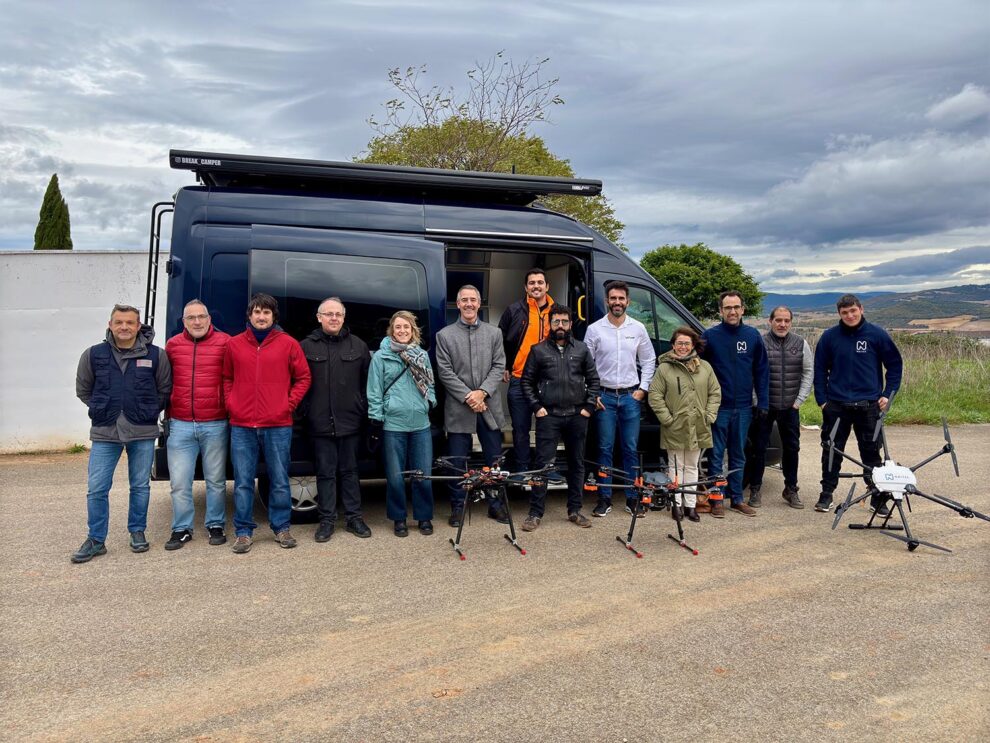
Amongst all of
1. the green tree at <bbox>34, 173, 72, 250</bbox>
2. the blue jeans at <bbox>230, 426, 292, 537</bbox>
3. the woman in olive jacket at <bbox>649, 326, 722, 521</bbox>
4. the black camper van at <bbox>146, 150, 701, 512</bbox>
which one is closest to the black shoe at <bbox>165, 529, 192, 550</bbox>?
the blue jeans at <bbox>230, 426, 292, 537</bbox>

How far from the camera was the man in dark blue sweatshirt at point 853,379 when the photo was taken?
6.33 m

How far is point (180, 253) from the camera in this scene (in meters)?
5.43

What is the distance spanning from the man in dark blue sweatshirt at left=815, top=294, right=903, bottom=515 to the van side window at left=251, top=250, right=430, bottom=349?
3.58 meters

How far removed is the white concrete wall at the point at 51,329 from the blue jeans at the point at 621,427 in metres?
6.20

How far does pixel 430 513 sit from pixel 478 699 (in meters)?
2.59

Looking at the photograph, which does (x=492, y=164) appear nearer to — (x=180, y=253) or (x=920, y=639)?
(x=180, y=253)

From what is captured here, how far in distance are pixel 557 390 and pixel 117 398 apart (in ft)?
10.3

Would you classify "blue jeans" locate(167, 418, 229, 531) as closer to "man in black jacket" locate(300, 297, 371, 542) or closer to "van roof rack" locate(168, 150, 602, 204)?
"man in black jacket" locate(300, 297, 371, 542)

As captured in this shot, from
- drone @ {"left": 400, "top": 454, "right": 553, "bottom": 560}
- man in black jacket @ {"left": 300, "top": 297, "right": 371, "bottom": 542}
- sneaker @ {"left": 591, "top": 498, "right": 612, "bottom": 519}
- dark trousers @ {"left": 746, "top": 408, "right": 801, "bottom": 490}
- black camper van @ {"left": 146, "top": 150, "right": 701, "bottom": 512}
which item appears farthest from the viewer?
dark trousers @ {"left": 746, "top": 408, "right": 801, "bottom": 490}

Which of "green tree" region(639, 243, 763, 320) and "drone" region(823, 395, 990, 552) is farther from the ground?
"green tree" region(639, 243, 763, 320)

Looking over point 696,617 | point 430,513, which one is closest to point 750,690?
point 696,617

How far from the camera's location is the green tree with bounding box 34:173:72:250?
18.0 m

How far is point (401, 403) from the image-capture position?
5484 mm

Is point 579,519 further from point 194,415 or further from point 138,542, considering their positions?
point 138,542
